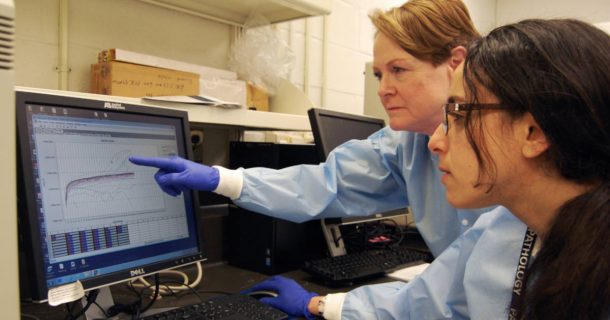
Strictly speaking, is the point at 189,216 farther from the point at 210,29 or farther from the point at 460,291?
the point at 210,29

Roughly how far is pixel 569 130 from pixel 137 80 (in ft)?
3.36

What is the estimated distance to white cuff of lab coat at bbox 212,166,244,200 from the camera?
112 centimetres

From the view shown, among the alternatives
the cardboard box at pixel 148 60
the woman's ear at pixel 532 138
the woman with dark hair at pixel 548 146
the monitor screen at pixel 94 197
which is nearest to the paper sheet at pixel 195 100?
the monitor screen at pixel 94 197

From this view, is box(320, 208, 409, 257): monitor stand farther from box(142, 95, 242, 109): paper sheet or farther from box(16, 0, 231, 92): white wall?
box(16, 0, 231, 92): white wall

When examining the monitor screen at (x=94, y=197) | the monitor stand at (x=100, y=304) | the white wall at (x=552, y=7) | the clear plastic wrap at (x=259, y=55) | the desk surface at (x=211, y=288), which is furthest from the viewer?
the white wall at (x=552, y=7)

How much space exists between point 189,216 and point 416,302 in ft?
1.68

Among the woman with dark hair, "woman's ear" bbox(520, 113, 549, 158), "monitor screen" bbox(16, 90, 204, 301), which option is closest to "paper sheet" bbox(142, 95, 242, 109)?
"monitor screen" bbox(16, 90, 204, 301)

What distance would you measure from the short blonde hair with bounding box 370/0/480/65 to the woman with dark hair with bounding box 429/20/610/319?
416 mm

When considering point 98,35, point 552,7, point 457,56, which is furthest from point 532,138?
point 552,7

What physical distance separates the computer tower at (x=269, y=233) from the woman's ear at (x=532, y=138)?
79 centimetres

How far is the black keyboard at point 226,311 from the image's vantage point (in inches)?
34.2

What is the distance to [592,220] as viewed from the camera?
1.89 feet

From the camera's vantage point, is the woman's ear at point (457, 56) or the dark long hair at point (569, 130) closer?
the dark long hair at point (569, 130)

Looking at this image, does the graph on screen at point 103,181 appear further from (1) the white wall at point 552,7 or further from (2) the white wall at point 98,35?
(1) the white wall at point 552,7
